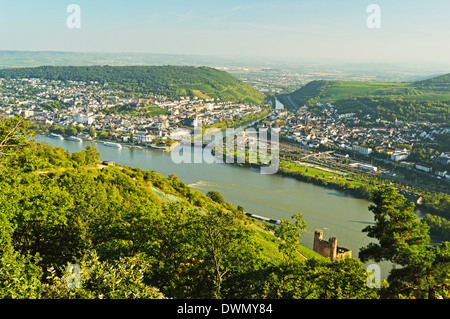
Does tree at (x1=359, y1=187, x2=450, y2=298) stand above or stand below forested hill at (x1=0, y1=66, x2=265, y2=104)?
below

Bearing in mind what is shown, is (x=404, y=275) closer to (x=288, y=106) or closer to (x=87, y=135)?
(x=87, y=135)

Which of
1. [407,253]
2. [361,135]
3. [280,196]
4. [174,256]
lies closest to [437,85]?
[361,135]

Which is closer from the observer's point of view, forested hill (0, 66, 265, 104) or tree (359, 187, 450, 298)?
tree (359, 187, 450, 298)

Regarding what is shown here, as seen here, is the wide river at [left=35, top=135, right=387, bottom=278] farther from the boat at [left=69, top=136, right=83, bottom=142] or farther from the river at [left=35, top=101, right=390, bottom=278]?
the boat at [left=69, top=136, right=83, bottom=142]

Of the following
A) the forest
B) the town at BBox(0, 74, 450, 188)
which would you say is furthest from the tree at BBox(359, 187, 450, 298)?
the town at BBox(0, 74, 450, 188)

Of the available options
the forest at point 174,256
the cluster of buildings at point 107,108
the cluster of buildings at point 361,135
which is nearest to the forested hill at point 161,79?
the cluster of buildings at point 107,108
